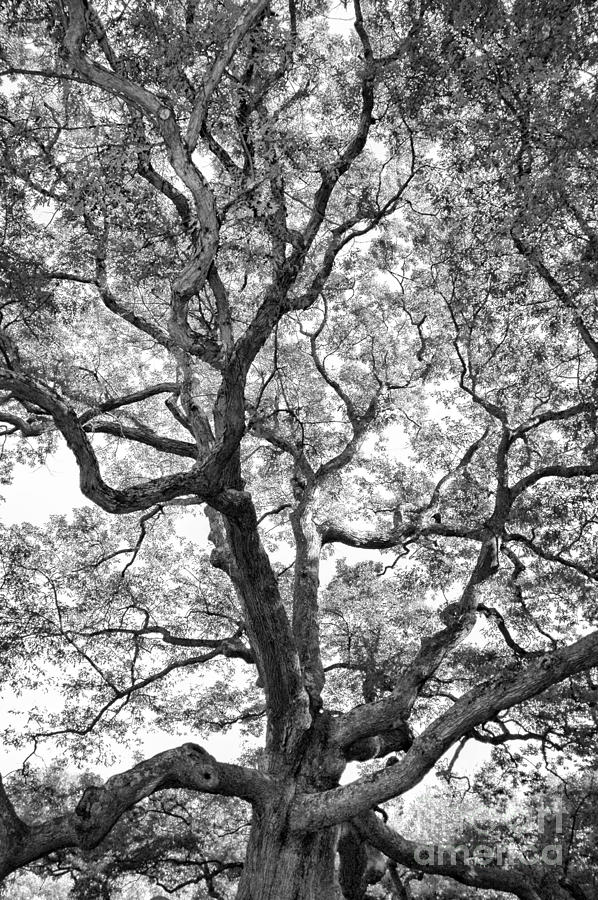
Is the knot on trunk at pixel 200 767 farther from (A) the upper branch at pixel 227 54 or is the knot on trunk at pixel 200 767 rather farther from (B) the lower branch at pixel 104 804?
(A) the upper branch at pixel 227 54

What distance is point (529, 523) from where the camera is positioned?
7.89m

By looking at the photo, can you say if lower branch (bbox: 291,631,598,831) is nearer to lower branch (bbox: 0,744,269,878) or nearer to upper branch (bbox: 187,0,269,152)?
lower branch (bbox: 0,744,269,878)

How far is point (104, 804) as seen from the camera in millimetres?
5176

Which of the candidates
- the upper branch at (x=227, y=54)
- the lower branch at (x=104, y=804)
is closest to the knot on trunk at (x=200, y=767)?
the lower branch at (x=104, y=804)

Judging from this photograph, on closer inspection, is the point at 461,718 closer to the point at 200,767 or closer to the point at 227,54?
the point at 200,767

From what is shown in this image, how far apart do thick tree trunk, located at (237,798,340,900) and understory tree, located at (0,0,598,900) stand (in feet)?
0.09

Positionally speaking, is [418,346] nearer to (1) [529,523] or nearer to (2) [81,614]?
(1) [529,523]

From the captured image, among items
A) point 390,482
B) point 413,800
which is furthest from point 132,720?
point 413,800

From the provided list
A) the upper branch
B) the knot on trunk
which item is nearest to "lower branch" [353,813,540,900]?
the knot on trunk

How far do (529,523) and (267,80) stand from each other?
5.55 m

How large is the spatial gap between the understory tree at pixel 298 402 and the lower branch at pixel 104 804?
0.08ft

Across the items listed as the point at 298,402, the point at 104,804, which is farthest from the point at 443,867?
the point at 298,402

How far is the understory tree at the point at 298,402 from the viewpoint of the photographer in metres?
5.23

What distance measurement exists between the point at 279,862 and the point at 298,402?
20.5 feet
